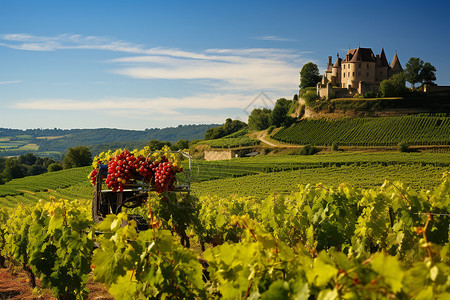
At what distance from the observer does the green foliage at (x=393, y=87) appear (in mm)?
87312

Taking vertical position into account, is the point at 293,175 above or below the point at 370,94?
below

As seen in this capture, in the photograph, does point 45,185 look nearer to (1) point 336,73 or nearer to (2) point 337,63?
(1) point 336,73

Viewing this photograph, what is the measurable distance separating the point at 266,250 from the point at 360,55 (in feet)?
319

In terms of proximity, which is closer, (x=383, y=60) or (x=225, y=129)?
(x=383, y=60)

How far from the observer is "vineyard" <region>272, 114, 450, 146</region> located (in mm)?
69938

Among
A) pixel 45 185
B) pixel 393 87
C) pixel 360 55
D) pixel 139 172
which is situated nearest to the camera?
pixel 139 172

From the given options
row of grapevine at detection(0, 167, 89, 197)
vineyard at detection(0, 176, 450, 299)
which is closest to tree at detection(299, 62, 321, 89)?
row of grapevine at detection(0, 167, 89, 197)

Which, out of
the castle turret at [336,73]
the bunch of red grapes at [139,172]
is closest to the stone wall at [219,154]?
the castle turret at [336,73]

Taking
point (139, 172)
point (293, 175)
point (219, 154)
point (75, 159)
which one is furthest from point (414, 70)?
point (139, 172)

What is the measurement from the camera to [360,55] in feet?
306

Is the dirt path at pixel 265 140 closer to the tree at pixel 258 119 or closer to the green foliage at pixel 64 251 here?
the tree at pixel 258 119

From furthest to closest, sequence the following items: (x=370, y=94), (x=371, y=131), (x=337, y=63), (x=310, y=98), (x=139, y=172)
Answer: (x=337, y=63) → (x=310, y=98) → (x=370, y=94) → (x=371, y=131) → (x=139, y=172)

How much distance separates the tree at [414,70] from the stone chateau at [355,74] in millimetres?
4316

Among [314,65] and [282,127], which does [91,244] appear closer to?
[282,127]
